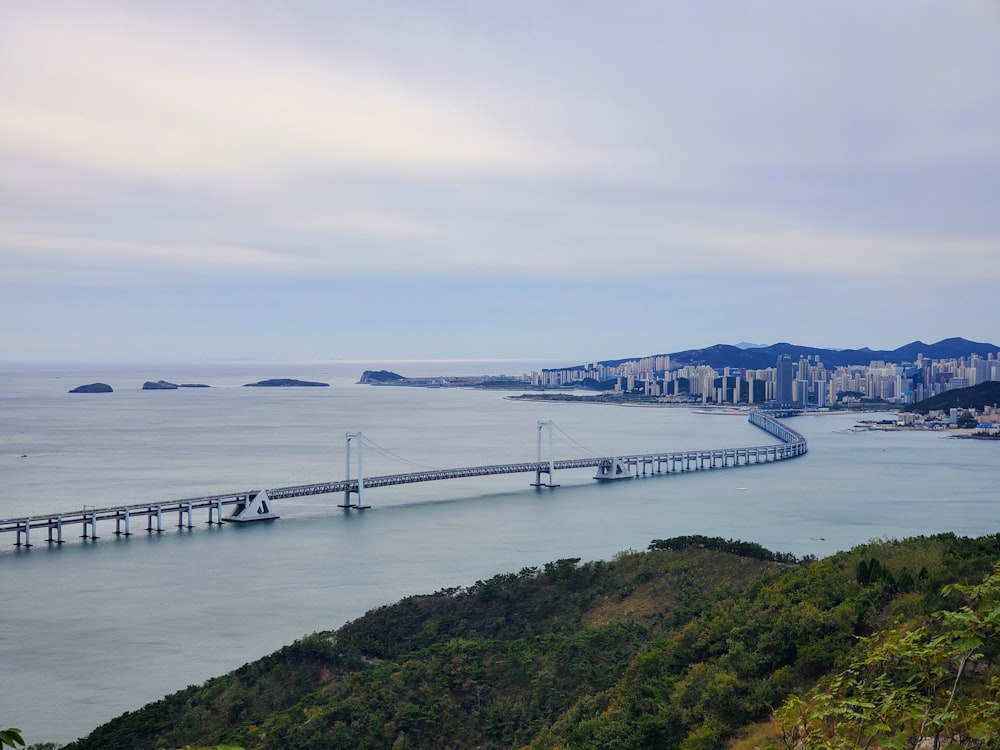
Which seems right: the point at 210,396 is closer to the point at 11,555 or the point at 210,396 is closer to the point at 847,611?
the point at 11,555

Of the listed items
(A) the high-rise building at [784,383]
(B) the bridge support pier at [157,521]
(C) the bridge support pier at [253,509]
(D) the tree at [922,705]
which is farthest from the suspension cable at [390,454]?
(A) the high-rise building at [784,383]

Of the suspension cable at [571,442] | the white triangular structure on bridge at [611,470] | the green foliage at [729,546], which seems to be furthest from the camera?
the suspension cable at [571,442]

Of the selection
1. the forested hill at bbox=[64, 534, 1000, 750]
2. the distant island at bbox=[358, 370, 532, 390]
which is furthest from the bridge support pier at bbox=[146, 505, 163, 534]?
the distant island at bbox=[358, 370, 532, 390]

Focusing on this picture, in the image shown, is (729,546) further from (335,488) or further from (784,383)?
(784,383)

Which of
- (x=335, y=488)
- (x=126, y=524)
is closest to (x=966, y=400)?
(x=335, y=488)

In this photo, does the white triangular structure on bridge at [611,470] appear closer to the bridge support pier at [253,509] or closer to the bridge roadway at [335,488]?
the bridge roadway at [335,488]

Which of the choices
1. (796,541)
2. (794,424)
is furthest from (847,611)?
(794,424)
